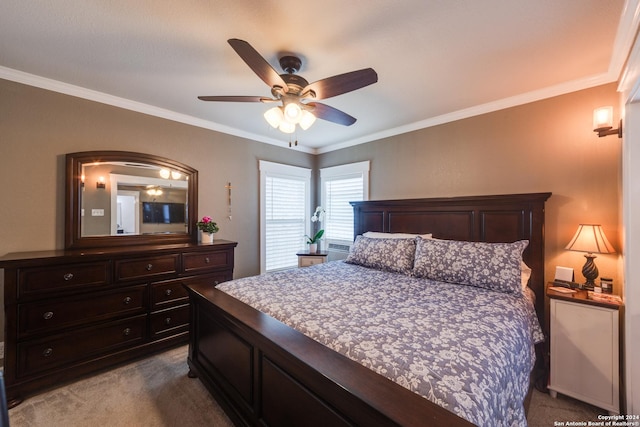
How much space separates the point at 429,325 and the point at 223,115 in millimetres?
3022

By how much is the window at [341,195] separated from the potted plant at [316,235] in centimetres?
11

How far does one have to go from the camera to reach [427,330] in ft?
4.66

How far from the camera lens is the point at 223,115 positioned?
3211 mm

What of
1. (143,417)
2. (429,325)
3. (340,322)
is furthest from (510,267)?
(143,417)

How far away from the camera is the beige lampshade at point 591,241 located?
2037 millimetres

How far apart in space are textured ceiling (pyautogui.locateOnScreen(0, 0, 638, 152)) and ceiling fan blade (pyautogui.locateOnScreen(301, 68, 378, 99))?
322 millimetres

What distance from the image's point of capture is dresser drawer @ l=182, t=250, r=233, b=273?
113 inches

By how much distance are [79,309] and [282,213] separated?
260 cm

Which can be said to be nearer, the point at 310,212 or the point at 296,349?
the point at 296,349

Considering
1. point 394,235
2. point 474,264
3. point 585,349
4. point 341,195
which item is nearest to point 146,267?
point 394,235

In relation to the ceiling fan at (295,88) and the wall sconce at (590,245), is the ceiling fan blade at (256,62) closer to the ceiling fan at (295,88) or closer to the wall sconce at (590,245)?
the ceiling fan at (295,88)

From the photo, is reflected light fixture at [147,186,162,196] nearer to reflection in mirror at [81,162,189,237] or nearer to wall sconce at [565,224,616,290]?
reflection in mirror at [81,162,189,237]

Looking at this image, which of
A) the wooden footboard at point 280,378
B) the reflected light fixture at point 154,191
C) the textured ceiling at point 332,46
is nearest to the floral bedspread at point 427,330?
the wooden footboard at point 280,378

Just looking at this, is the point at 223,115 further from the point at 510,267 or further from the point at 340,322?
the point at 510,267
